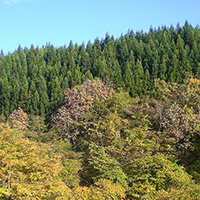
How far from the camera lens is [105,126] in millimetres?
18453

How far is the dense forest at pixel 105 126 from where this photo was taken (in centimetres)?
1137

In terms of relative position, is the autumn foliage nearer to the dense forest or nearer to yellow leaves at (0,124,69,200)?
the dense forest

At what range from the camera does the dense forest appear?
11367mm

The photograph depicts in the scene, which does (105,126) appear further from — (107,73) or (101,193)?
(107,73)

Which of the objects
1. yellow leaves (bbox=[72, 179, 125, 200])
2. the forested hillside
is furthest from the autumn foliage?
yellow leaves (bbox=[72, 179, 125, 200])

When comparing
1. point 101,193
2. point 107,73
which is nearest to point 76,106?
point 107,73

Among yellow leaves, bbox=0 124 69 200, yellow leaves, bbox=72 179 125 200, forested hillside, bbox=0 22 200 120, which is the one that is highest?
forested hillside, bbox=0 22 200 120

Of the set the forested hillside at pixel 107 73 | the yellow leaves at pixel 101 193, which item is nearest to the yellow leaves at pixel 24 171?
the yellow leaves at pixel 101 193

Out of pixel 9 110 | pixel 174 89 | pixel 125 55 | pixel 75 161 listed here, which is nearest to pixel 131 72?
pixel 125 55

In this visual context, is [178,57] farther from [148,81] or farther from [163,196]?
[163,196]

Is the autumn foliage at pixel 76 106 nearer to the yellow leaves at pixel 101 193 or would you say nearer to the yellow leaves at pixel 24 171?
the yellow leaves at pixel 24 171

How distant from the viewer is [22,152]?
1148cm

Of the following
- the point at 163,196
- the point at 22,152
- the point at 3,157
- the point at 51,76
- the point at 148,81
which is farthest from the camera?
the point at 51,76

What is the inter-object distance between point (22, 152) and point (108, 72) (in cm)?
2082
